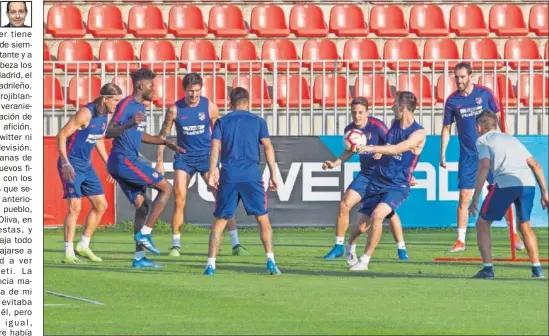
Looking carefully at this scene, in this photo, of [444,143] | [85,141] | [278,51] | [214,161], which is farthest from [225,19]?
[214,161]

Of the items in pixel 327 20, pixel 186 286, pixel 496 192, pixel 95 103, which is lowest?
pixel 186 286

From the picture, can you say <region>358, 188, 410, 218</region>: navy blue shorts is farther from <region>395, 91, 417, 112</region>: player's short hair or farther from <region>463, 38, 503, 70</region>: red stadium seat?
<region>463, 38, 503, 70</region>: red stadium seat

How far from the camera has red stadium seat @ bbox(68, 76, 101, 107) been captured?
2406 centimetres

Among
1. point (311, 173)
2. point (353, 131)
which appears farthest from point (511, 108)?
point (353, 131)

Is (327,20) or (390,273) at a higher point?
(327,20)

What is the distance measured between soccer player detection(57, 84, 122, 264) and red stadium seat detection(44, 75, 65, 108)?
601 centimetres

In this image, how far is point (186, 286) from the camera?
1421 centimetres

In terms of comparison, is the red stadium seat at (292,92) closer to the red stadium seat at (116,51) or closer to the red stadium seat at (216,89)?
the red stadium seat at (216,89)

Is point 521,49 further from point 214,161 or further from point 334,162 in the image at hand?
point 214,161

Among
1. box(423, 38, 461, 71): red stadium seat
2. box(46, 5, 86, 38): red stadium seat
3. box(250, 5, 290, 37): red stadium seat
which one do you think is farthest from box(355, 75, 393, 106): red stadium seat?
box(46, 5, 86, 38): red stadium seat

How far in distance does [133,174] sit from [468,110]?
4.69m

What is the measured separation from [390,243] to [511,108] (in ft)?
15.3

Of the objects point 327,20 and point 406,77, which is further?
point 327,20

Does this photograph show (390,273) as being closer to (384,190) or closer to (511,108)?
(384,190)
